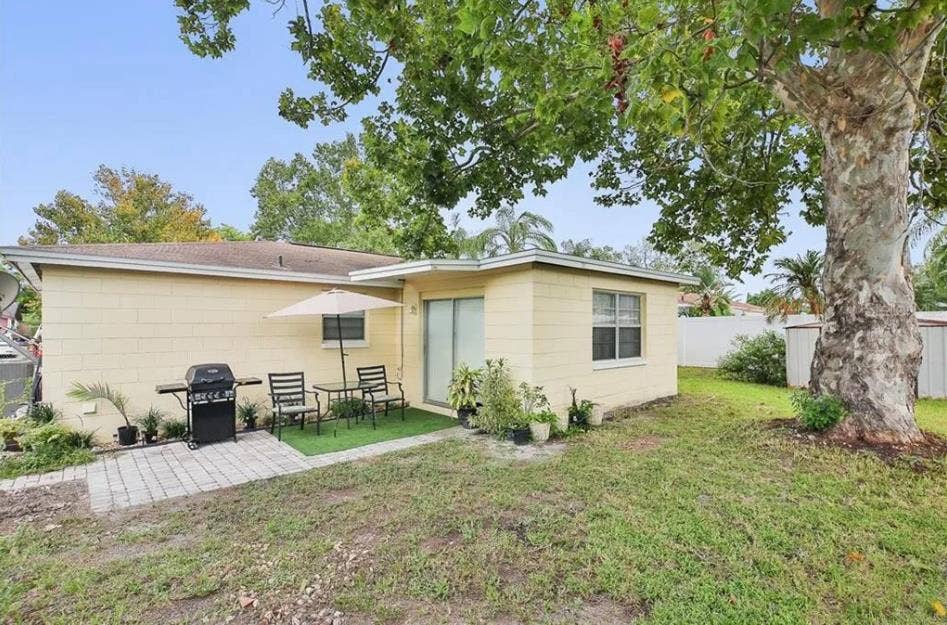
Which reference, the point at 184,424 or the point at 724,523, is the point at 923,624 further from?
the point at 184,424

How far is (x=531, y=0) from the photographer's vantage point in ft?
16.9

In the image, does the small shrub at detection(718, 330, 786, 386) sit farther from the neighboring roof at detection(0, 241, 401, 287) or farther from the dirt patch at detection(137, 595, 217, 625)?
the dirt patch at detection(137, 595, 217, 625)

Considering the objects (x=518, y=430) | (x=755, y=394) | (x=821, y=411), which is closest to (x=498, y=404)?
(x=518, y=430)

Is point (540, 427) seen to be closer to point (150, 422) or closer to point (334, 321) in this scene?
point (334, 321)

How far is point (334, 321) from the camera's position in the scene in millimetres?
8750

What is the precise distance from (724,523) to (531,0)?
5.83 metres

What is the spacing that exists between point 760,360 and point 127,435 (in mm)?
14152

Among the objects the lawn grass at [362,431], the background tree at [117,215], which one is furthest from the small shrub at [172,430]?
the background tree at [117,215]

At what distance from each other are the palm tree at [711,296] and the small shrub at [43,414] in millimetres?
20972

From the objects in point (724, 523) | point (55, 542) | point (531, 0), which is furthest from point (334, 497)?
point (531, 0)

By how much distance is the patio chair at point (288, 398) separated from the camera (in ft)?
22.0

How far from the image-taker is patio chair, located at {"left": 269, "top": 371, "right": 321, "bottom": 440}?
22.0 feet

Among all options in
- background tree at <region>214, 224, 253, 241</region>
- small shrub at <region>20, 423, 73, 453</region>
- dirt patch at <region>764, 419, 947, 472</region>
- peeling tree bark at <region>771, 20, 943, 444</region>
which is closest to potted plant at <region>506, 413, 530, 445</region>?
dirt patch at <region>764, 419, 947, 472</region>

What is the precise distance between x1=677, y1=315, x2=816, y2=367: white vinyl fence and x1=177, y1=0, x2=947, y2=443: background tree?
5626mm
